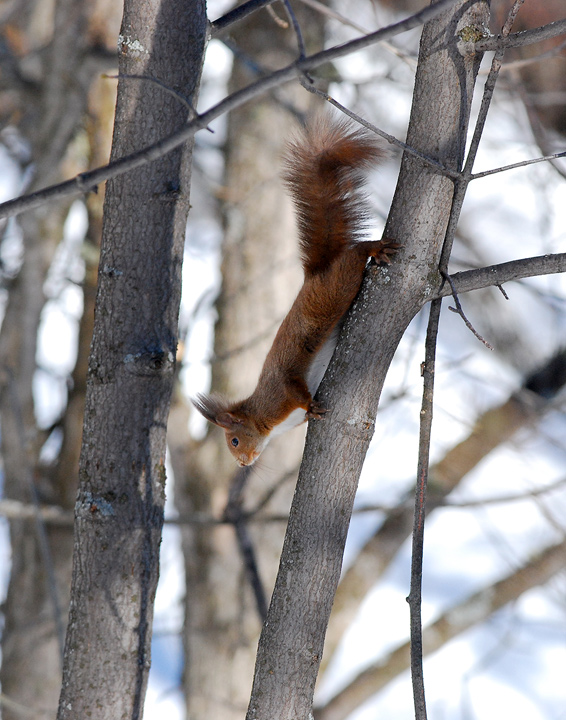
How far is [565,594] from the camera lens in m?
2.96

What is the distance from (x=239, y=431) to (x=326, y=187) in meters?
0.83

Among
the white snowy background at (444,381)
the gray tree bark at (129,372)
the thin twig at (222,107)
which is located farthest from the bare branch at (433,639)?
the thin twig at (222,107)

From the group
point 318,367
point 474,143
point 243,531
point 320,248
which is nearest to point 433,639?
point 243,531

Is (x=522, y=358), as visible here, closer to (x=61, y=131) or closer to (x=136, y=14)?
(x=61, y=131)

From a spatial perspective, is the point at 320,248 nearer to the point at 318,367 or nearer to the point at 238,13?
the point at 318,367

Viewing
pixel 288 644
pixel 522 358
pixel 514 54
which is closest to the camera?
pixel 288 644

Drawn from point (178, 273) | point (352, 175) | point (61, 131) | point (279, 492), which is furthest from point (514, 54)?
point (279, 492)

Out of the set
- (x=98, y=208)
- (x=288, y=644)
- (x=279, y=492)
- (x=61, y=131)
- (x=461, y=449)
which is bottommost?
(x=288, y=644)

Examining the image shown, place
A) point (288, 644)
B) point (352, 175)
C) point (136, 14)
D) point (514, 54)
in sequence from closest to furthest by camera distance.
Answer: point (288, 644)
point (136, 14)
point (352, 175)
point (514, 54)

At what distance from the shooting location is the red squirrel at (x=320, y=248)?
63.4 inches

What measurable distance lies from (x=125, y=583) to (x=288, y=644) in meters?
0.37

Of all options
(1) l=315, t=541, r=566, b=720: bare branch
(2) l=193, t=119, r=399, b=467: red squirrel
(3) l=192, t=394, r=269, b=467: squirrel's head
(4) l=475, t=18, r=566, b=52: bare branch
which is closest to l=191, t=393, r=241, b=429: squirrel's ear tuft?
(3) l=192, t=394, r=269, b=467: squirrel's head

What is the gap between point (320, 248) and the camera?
71.2 inches

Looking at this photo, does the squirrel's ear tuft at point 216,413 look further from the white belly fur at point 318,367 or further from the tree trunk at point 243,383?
the tree trunk at point 243,383
